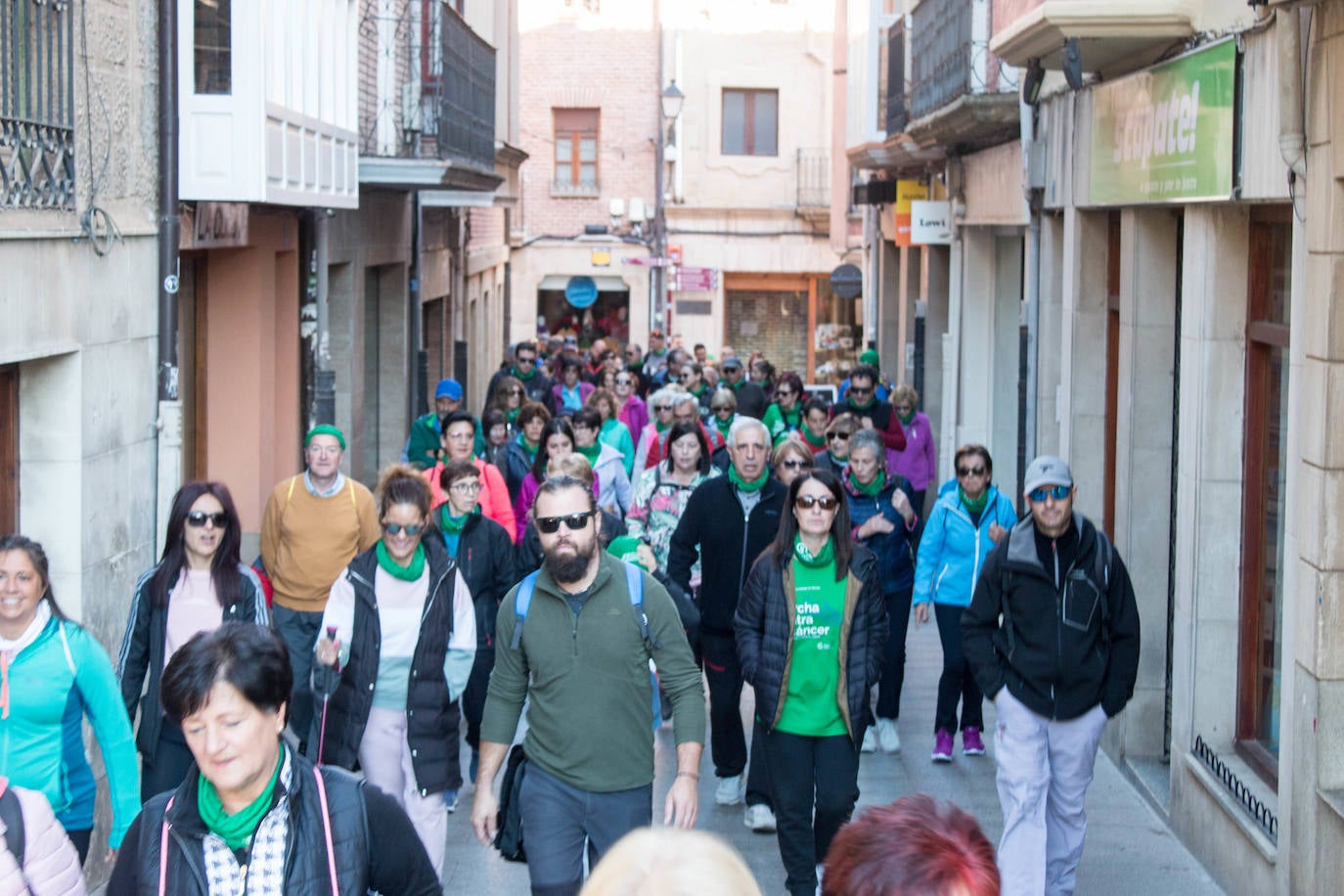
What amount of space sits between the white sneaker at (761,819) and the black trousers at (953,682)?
145 centimetres

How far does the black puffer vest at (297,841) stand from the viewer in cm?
404

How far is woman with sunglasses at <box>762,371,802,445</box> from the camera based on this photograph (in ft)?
51.9

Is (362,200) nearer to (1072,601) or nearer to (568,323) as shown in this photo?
(1072,601)

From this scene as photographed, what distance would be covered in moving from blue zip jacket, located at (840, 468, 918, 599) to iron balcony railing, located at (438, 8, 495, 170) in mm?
8364

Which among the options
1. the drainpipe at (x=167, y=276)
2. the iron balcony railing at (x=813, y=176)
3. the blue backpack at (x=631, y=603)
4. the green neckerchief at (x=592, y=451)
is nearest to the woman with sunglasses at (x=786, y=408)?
the green neckerchief at (x=592, y=451)

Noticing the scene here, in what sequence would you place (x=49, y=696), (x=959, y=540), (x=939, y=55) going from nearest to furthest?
(x=49, y=696) < (x=959, y=540) < (x=939, y=55)

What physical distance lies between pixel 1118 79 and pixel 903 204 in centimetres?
1008

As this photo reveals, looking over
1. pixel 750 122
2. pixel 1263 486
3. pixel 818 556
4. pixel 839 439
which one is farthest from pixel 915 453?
pixel 750 122

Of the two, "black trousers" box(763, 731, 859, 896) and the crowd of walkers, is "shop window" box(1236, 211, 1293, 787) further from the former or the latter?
"black trousers" box(763, 731, 859, 896)

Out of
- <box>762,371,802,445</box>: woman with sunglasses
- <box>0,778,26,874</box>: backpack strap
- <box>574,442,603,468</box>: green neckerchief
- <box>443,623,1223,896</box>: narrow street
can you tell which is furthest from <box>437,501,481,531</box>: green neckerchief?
<box>762,371,802,445</box>: woman with sunglasses

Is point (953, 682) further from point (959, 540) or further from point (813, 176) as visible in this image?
point (813, 176)

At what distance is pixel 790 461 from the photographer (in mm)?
9570

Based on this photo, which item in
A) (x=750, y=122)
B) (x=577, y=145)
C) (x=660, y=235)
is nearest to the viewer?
(x=660, y=235)

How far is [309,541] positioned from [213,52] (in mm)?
3782
